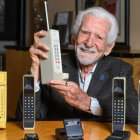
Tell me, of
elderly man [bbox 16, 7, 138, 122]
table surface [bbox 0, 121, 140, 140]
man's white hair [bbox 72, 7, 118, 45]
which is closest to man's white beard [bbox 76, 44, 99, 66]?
elderly man [bbox 16, 7, 138, 122]

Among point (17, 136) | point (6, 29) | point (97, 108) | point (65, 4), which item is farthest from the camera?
point (6, 29)

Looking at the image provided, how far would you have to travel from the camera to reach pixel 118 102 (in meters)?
1.71

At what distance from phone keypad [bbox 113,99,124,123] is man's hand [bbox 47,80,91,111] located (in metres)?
0.24

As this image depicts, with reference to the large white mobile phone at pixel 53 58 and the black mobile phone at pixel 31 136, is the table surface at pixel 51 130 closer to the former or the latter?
the black mobile phone at pixel 31 136

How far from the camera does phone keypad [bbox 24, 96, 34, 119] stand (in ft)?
5.74

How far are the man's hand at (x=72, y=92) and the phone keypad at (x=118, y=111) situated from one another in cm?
24

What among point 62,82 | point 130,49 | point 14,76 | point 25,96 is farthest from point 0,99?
point 14,76

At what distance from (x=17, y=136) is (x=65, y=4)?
2652mm

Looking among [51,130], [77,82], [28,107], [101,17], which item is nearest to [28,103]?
[28,107]

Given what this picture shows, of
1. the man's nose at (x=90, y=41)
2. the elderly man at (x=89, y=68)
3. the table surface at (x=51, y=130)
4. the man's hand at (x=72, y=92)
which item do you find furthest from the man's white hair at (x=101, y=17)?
the table surface at (x=51, y=130)

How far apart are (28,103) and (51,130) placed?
5.9 inches

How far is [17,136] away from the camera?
166 centimetres

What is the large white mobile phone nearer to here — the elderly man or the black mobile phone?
the elderly man

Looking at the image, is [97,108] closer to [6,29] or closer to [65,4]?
[65,4]
